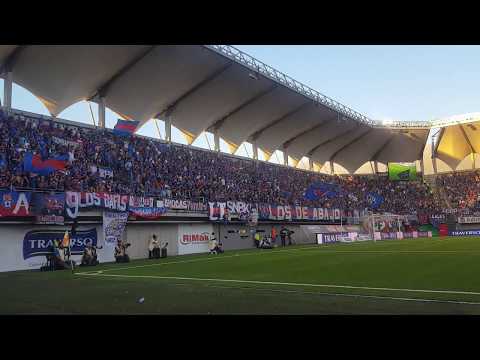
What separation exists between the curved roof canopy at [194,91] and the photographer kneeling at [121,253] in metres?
12.8

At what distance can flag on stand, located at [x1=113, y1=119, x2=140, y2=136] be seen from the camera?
33.0m

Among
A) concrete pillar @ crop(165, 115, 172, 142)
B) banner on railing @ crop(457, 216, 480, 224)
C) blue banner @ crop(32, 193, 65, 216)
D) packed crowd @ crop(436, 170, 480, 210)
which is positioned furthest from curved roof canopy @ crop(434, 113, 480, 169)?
blue banner @ crop(32, 193, 65, 216)

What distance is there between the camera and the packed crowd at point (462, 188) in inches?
2409

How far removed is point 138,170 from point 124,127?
3.73 meters

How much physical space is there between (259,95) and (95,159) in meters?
19.0

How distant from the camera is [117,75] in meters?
33.6

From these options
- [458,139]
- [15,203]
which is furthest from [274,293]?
[458,139]

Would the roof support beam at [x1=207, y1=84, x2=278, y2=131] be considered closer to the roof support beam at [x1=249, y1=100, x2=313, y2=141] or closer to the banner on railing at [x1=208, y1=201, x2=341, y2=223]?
the roof support beam at [x1=249, y1=100, x2=313, y2=141]

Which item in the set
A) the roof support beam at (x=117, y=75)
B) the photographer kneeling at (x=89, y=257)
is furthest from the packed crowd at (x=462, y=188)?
the photographer kneeling at (x=89, y=257)

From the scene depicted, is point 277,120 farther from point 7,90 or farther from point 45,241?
point 45,241

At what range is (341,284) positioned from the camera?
1147 centimetres

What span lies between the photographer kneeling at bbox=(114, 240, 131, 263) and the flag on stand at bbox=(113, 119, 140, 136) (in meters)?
10.4

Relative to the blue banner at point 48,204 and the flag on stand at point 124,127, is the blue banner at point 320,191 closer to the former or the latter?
the flag on stand at point 124,127
